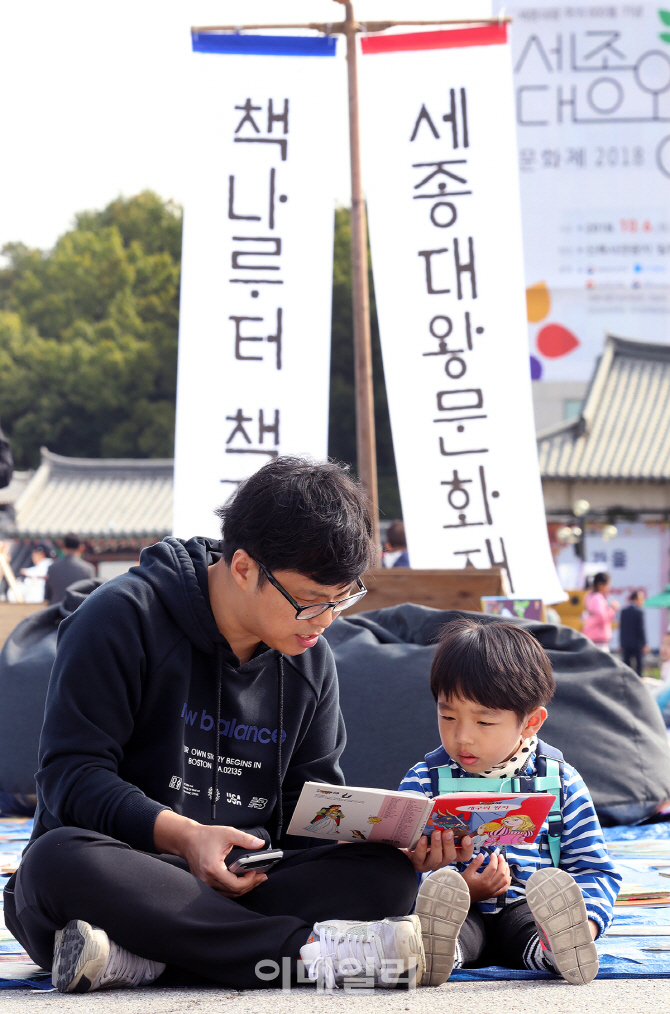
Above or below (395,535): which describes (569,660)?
below

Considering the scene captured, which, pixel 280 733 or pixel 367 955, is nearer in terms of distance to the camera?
pixel 367 955

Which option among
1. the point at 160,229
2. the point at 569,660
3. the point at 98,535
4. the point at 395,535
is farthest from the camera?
the point at 160,229

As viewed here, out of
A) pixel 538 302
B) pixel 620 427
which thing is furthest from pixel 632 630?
pixel 538 302

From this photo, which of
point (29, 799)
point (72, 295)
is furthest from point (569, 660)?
point (72, 295)

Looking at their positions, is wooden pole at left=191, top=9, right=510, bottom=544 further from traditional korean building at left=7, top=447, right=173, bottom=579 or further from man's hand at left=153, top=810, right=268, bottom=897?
traditional korean building at left=7, top=447, right=173, bottom=579

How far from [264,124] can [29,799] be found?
3.20 metres

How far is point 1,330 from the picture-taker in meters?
24.4

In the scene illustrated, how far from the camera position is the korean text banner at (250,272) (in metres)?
5.11

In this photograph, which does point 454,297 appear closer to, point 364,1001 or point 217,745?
point 217,745

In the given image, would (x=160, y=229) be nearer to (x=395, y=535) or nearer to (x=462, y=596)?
(x=395, y=535)

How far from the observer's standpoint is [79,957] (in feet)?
5.31

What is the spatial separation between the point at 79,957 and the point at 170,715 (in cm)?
40

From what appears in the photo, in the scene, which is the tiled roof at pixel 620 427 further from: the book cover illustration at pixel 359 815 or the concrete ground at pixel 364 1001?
the concrete ground at pixel 364 1001

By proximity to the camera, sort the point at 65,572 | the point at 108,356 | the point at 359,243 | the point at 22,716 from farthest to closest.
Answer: the point at 108,356 < the point at 65,572 < the point at 359,243 < the point at 22,716
